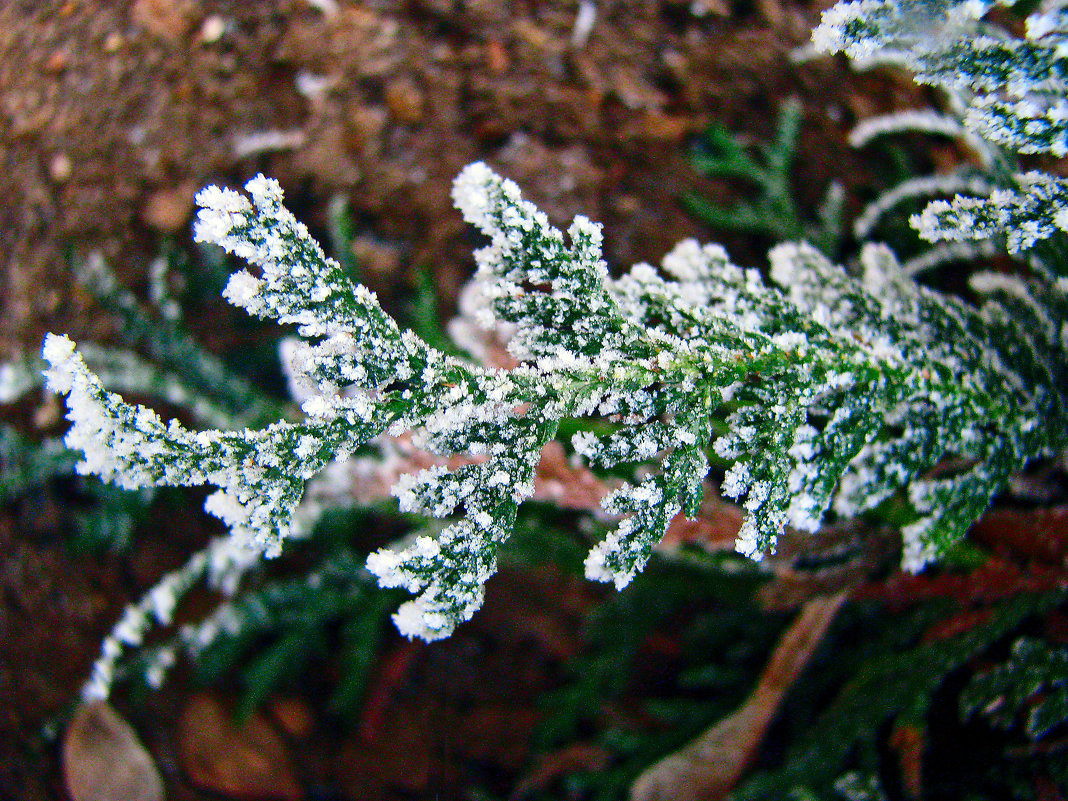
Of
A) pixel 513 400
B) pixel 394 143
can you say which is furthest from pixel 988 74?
pixel 394 143

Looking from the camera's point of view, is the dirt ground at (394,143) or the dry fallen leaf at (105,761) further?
the dirt ground at (394,143)

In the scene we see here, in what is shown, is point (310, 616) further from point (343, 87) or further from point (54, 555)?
point (343, 87)

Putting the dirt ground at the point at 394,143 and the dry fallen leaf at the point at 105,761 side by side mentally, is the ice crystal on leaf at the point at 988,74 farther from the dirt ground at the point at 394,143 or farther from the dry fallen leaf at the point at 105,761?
the dry fallen leaf at the point at 105,761

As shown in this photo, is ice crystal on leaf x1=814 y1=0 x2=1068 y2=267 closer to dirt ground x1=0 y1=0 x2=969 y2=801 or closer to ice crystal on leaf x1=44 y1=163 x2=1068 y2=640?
ice crystal on leaf x1=44 y1=163 x2=1068 y2=640

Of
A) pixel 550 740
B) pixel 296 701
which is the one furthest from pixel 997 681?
pixel 296 701

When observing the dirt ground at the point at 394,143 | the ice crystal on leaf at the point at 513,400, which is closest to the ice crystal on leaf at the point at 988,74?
the ice crystal on leaf at the point at 513,400

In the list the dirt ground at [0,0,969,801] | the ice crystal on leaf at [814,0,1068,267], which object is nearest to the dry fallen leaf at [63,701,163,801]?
the dirt ground at [0,0,969,801]

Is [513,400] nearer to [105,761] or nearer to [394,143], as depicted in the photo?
[394,143]
